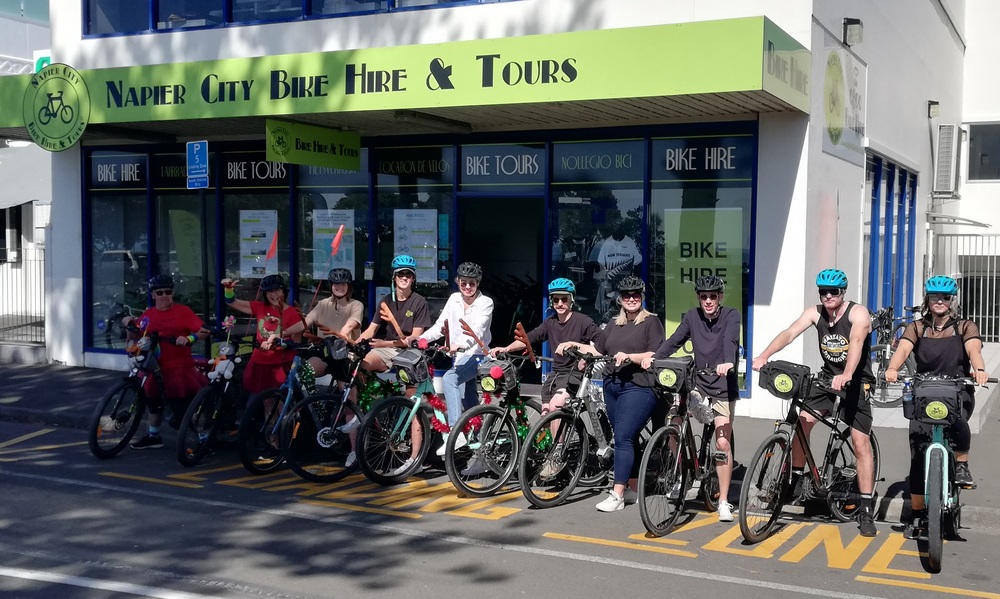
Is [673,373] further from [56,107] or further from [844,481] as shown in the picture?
[56,107]

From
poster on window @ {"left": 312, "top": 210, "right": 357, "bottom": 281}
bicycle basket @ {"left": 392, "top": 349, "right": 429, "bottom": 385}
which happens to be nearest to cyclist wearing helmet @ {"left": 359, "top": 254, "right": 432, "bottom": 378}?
bicycle basket @ {"left": 392, "top": 349, "right": 429, "bottom": 385}

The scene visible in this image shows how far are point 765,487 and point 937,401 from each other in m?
1.23

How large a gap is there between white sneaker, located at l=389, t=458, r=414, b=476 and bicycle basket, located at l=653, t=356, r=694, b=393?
236 centimetres

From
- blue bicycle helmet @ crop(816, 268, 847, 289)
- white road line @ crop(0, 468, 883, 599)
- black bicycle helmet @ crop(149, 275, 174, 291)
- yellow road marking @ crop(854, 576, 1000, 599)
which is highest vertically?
blue bicycle helmet @ crop(816, 268, 847, 289)

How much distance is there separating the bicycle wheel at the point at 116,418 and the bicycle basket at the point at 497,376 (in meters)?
3.39

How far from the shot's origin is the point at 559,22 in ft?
40.1

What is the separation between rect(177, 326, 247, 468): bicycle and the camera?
9.20m

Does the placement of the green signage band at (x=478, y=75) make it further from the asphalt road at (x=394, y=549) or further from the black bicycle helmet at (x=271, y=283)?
the asphalt road at (x=394, y=549)

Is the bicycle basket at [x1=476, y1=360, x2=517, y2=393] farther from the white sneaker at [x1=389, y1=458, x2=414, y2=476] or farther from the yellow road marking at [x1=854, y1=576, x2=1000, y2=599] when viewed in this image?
the yellow road marking at [x1=854, y1=576, x2=1000, y2=599]

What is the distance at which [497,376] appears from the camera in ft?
27.2

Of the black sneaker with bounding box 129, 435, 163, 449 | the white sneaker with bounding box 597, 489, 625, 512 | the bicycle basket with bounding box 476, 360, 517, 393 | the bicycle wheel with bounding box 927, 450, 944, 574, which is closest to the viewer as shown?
the bicycle wheel with bounding box 927, 450, 944, 574

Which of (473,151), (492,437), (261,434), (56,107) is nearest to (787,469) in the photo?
(492,437)

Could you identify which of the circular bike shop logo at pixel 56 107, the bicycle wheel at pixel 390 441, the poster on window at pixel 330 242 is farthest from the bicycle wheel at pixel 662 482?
the circular bike shop logo at pixel 56 107

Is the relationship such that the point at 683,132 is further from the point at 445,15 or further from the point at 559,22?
the point at 445,15
